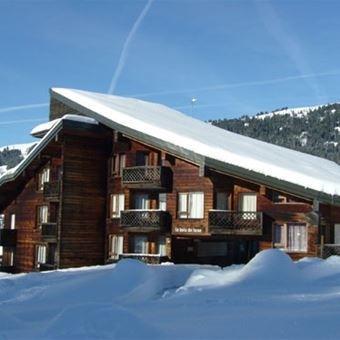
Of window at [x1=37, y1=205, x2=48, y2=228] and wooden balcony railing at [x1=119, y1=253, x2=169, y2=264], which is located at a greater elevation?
window at [x1=37, y1=205, x2=48, y2=228]

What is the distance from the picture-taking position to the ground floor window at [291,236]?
2805cm

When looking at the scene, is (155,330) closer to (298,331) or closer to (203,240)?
(298,331)

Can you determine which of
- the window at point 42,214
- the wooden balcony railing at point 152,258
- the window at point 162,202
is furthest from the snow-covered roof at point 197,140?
the window at point 42,214

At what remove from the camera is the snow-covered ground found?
8219 millimetres

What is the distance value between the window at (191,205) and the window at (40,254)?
11.9 metres

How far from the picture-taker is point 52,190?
119 feet

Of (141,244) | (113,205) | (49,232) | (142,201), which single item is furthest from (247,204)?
(49,232)

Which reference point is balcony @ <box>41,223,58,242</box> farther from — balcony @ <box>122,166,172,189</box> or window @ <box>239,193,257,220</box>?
window @ <box>239,193,257,220</box>

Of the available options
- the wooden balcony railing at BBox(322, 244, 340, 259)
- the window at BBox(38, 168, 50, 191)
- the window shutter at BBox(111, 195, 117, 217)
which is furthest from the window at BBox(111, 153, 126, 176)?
the wooden balcony railing at BBox(322, 244, 340, 259)

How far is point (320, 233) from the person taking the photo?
27391 mm

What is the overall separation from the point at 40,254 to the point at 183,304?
100.0 feet

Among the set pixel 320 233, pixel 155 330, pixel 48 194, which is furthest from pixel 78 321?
pixel 48 194

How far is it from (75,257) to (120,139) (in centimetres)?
769

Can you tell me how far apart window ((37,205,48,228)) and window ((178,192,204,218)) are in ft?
38.0
